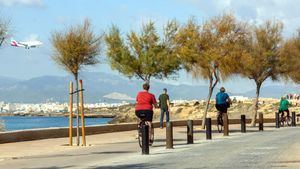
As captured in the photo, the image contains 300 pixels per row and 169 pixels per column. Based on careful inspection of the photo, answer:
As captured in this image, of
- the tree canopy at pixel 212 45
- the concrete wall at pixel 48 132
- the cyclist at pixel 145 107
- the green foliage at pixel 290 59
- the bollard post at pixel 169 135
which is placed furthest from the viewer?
the green foliage at pixel 290 59

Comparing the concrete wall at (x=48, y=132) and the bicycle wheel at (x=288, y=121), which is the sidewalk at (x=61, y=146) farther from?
the bicycle wheel at (x=288, y=121)

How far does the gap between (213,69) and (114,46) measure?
16.9 ft

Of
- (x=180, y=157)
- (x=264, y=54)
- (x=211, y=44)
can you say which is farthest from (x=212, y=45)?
(x=180, y=157)

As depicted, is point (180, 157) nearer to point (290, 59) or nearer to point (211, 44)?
point (211, 44)

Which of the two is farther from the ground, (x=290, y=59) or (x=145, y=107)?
(x=290, y=59)

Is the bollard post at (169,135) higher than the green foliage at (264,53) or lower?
lower

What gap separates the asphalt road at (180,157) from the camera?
686 inches

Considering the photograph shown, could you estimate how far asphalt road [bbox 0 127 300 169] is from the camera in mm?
17422

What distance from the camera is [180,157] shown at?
64.1 feet

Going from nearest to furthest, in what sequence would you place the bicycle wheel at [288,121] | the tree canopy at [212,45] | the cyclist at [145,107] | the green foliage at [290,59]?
the cyclist at [145,107], the tree canopy at [212,45], the bicycle wheel at [288,121], the green foliage at [290,59]

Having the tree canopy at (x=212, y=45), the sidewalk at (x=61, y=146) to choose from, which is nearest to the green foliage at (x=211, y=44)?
the tree canopy at (x=212, y=45)

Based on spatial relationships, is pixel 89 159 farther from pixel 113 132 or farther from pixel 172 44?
pixel 172 44

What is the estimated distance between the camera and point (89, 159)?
19688mm

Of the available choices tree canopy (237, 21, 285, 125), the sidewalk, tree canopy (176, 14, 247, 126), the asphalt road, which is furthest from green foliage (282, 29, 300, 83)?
the asphalt road
